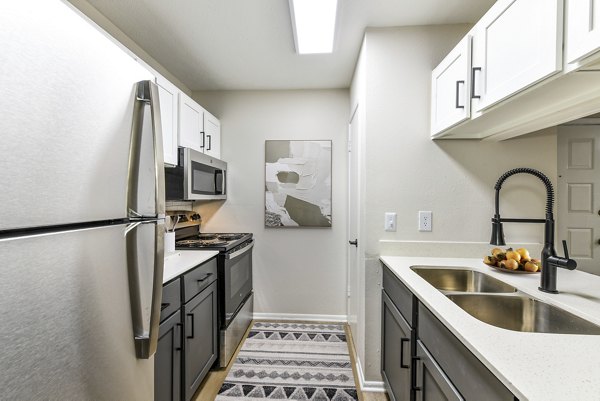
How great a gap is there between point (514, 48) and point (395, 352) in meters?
1.53

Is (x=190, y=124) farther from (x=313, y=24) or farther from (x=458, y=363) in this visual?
(x=458, y=363)

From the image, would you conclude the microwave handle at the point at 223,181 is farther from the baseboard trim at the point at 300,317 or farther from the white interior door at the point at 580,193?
the white interior door at the point at 580,193

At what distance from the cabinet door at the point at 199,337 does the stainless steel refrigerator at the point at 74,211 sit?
87 cm

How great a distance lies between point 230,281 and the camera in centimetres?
232

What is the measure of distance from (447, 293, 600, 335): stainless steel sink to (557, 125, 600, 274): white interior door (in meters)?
0.61

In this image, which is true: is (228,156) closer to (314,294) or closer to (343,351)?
(314,294)

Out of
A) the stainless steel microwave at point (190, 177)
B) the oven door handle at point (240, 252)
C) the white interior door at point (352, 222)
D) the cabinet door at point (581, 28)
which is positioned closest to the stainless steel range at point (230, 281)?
the oven door handle at point (240, 252)

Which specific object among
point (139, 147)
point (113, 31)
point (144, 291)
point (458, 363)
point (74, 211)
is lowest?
point (458, 363)


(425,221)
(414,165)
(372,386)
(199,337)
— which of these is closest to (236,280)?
(199,337)

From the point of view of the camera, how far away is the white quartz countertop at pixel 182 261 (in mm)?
1573

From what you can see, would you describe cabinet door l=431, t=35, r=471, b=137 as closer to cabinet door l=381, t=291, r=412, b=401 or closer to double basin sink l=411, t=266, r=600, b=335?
double basin sink l=411, t=266, r=600, b=335

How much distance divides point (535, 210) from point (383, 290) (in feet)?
3.58

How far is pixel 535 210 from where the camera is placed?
1.85 meters

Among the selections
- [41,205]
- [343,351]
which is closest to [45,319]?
[41,205]
